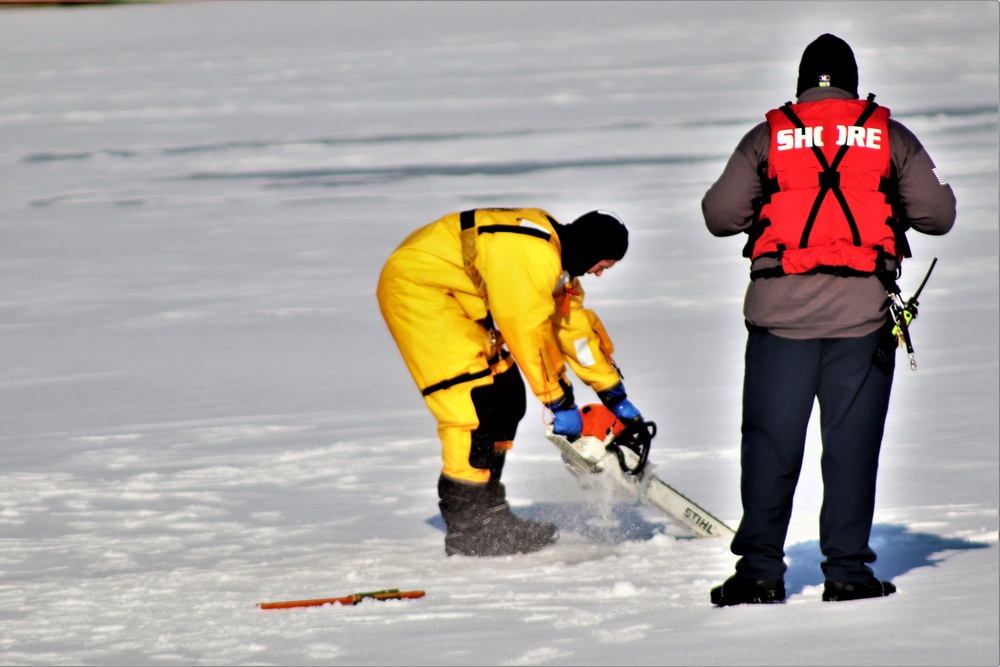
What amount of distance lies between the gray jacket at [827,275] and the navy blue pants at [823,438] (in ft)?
0.18

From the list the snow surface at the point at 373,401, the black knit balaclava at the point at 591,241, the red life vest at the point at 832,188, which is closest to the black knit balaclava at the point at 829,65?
the red life vest at the point at 832,188

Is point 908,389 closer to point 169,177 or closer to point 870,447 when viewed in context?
point 870,447

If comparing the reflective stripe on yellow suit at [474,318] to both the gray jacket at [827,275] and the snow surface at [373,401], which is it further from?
the gray jacket at [827,275]

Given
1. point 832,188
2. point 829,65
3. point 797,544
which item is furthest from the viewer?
point 797,544

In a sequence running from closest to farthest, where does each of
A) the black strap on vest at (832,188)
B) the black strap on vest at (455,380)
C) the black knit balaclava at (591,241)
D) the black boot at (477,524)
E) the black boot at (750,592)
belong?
the black strap on vest at (832,188) < the black boot at (750,592) < the black knit balaclava at (591,241) < the black strap on vest at (455,380) < the black boot at (477,524)

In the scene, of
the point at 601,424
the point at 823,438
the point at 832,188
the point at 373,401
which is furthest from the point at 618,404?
the point at 373,401

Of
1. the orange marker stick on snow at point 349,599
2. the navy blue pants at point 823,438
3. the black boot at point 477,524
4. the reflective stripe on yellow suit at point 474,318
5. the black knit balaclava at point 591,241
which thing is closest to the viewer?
the navy blue pants at point 823,438

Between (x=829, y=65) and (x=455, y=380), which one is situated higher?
(x=829, y=65)

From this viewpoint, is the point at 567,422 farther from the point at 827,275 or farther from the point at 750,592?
the point at 827,275

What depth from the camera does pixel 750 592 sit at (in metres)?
3.83

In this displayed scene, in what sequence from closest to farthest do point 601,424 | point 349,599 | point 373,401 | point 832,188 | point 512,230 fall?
point 832,188, point 349,599, point 512,230, point 601,424, point 373,401

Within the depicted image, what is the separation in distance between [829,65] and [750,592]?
4.65ft

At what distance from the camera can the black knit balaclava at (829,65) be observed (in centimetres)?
374

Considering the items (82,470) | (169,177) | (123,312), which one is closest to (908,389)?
(82,470)
